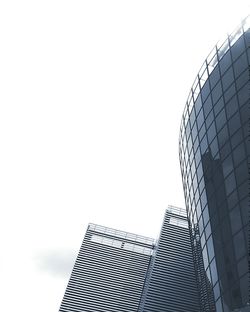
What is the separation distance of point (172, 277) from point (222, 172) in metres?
54.1

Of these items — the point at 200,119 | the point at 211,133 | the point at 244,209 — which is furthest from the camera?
the point at 200,119

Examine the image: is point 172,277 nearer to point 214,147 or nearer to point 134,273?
point 134,273

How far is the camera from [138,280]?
A: 96188 mm

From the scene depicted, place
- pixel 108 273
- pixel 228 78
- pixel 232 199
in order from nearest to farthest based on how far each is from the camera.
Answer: pixel 232 199 → pixel 228 78 → pixel 108 273

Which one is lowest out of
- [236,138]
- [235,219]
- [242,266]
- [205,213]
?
[242,266]

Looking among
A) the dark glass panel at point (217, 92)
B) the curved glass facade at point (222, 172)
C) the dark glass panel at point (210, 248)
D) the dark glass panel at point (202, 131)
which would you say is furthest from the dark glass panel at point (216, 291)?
the dark glass panel at point (217, 92)

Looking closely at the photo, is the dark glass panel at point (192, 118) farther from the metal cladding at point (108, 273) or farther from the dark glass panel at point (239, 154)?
the metal cladding at point (108, 273)

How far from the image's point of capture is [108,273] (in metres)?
96.1

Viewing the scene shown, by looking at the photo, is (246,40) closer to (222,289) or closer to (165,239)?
(222,289)

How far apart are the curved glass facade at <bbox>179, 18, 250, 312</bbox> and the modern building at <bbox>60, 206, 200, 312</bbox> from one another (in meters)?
42.7

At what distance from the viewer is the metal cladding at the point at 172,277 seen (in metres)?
81.2

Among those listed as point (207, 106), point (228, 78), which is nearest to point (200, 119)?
point (207, 106)

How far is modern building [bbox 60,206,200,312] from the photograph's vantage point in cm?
8262

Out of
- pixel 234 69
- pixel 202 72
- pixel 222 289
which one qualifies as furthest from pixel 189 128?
pixel 222 289
